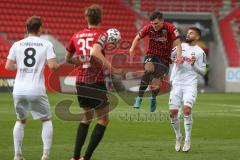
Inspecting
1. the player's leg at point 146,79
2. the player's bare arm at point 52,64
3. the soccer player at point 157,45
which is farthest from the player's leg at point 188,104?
the player's leg at point 146,79

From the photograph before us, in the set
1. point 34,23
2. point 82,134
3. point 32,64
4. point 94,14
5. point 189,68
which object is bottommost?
point 82,134

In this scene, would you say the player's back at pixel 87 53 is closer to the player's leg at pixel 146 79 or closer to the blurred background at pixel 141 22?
the player's leg at pixel 146 79

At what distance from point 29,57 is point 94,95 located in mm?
1072

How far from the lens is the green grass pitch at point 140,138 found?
35.1ft

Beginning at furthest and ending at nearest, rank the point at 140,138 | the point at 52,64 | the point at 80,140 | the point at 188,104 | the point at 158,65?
the point at 158,65 → the point at 140,138 → the point at 188,104 → the point at 80,140 → the point at 52,64

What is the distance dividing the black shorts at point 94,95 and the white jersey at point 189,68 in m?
2.61

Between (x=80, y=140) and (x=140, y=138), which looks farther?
(x=140, y=138)

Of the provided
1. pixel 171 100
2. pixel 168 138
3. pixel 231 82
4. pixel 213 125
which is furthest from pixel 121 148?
pixel 231 82

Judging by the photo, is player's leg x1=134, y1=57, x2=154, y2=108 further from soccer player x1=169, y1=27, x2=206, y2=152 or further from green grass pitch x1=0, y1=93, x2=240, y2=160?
soccer player x1=169, y1=27, x2=206, y2=152

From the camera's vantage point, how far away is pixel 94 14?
923cm

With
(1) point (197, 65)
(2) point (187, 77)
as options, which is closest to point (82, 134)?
(2) point (187, 77)

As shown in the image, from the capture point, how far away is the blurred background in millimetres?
36781

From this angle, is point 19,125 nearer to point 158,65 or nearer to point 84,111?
point 84,111

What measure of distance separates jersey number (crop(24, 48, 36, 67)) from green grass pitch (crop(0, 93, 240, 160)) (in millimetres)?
1731
